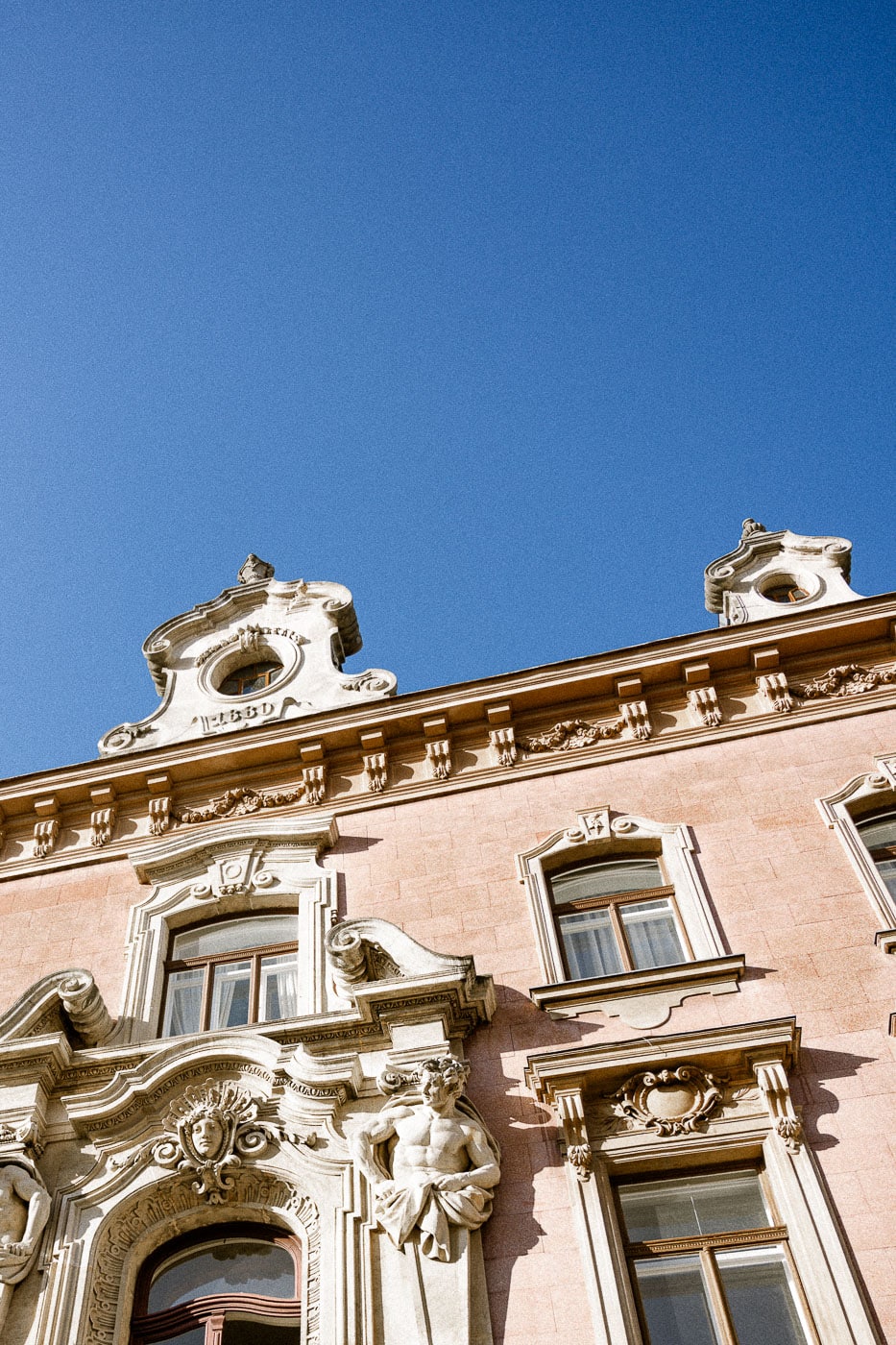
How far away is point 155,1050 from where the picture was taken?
11125 millimetres

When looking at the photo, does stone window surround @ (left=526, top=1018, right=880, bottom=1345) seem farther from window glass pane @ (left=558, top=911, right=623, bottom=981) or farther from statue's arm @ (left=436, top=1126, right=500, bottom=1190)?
window glass pane @ (left=558, top=911, right=623, bottom=981)

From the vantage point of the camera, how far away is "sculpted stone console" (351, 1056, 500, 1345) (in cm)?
891

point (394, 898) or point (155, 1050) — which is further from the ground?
point (394, 898)

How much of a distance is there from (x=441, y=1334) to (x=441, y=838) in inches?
210

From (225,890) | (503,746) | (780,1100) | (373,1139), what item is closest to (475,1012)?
(373,1139)

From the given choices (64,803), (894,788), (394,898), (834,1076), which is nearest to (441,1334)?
(834,1076)

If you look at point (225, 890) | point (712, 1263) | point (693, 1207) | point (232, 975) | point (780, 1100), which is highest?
point (225, 890)

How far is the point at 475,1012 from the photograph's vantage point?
36.1 feet

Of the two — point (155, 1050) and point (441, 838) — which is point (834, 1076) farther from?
point (155, 1050)

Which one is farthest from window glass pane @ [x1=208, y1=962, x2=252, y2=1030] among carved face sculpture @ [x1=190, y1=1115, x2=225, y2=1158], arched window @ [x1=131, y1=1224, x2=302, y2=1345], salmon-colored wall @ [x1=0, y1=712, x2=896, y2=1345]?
arched window @ [x1=131, y1=1224, x2=302, y2=1345]

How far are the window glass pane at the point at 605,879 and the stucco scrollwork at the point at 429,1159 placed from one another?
276 cm

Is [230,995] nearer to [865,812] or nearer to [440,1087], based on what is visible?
[440,1087]

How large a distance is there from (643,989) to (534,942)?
4.00 feet

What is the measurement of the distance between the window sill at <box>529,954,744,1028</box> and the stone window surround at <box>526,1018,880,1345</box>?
632mm
